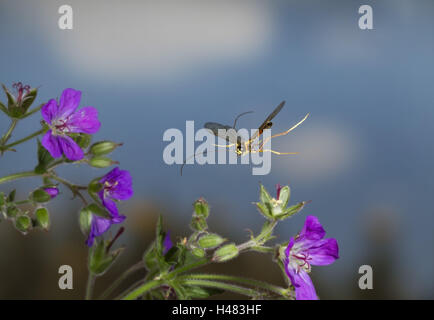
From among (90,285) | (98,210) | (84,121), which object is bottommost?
(90,285)

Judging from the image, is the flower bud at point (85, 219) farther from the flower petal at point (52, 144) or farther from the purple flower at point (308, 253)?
the purple flower at point (308, 253)

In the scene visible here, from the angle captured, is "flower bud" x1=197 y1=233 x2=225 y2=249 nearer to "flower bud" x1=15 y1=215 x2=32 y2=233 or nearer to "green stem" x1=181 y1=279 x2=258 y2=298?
"green stem" x1=181 y1=279 x2=258 y2=298

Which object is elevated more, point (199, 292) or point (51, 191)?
point (51, 191)

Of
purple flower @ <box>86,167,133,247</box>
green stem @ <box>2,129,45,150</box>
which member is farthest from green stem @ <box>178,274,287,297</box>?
green stem @ <box>2,129,45,150</box>

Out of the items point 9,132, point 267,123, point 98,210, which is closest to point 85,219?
point 98,210

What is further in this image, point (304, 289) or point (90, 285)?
point (90, 285)

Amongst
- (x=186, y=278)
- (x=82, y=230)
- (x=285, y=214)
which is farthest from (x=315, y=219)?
(x=82, y=230)

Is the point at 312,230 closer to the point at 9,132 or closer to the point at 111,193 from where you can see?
the point at 111,193
